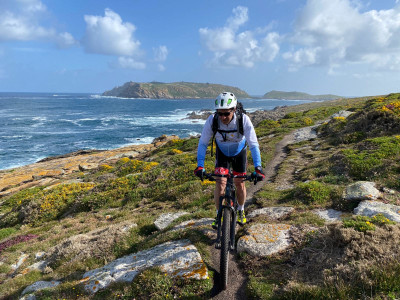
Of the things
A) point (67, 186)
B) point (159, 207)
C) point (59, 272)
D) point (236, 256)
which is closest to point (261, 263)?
point (236, 256)

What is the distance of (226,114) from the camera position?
18.6 ft

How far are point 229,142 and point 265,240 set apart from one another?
117 inches

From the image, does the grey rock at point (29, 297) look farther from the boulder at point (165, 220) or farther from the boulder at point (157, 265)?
the boulder at point (165, 220)

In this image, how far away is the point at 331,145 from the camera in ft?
61.9

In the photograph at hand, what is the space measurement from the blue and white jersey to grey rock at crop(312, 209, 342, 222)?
3.89 m

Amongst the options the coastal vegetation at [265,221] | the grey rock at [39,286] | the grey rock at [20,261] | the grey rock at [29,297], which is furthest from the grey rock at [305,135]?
the grey rock at [29,297]

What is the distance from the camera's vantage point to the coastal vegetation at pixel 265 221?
4.66m

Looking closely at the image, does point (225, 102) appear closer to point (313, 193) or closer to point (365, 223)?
point (365, 223)

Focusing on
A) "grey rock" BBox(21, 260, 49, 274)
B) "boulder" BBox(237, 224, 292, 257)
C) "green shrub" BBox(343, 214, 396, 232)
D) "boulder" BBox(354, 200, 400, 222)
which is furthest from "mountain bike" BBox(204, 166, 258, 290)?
"grey rock" BBox(21, 260, 49, 274)

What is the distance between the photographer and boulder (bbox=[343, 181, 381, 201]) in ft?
27.6

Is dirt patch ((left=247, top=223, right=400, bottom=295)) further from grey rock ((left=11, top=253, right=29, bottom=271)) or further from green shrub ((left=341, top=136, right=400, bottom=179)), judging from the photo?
grey rock ((left=11, top=253, right=29, bottom=271))

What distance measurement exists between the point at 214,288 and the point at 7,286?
21.5ft

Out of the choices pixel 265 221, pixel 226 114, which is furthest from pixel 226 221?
pixel 265 221

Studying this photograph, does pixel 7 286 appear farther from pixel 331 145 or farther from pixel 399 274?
pixel 331 145
